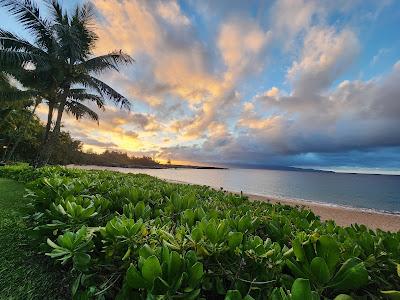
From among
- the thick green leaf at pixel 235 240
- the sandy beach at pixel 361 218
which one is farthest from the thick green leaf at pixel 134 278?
the sandy beach at pixel 361 218

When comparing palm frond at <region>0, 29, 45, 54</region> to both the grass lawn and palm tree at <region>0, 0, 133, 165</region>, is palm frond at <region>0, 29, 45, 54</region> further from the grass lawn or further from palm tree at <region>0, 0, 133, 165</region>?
the grass lawn

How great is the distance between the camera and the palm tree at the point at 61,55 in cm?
1219

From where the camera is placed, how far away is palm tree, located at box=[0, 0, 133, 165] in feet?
40.0

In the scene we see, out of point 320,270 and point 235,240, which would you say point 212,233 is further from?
point 320,270

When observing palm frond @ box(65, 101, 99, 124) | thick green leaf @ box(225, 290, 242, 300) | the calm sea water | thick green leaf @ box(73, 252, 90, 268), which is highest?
palm frond @ box(65, 101, 99, 124)

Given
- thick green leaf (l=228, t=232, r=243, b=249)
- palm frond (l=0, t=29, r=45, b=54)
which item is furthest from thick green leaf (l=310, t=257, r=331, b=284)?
palm frond (l=0, t=29, r=45, b=54)

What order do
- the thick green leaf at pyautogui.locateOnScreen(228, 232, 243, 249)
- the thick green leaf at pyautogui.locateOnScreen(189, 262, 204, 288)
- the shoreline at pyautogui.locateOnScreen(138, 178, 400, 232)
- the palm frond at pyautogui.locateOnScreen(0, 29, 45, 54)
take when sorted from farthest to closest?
the shoreline at pyautogui.locateOnScreen(138, 178, 400, 232) → the palm frond at pyautogui.locateOnScreen(0, 29, 45, 54) → the thick green leaf at pyautogui.locateOnScreen(228, 232, 243, 249) → the thick green leaf at pyautogui.locateOnScreen(189, 262, 204, 288)

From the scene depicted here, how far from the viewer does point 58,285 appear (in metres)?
1.95

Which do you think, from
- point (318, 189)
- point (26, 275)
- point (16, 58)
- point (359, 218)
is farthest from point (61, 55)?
point (318, 189)

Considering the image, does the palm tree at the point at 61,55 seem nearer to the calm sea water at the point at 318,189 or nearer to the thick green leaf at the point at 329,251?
the thick green leaf at the point at 329,251

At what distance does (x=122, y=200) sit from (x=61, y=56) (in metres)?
13.3

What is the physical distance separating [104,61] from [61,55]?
2.08m

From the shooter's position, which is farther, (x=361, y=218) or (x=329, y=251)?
(x=361, y=218)

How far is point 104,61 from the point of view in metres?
14.2
